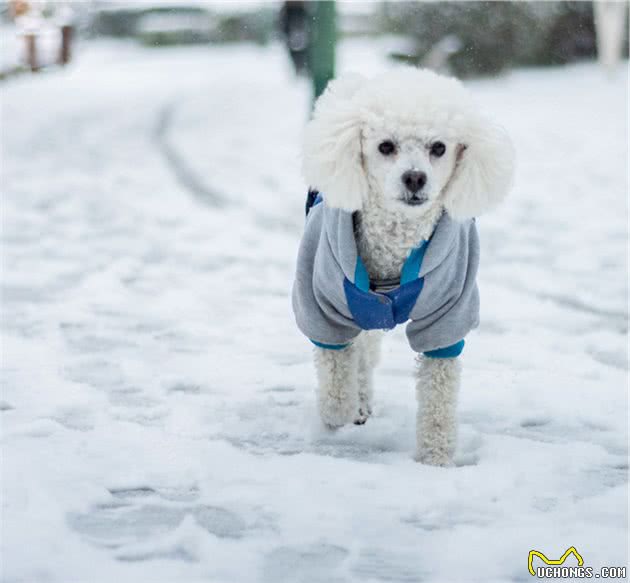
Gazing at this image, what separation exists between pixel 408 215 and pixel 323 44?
16.8ft

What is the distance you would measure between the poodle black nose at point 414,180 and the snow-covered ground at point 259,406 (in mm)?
927

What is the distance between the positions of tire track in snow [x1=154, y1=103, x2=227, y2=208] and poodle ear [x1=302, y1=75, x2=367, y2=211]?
4680mm

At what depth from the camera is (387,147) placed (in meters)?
2.83

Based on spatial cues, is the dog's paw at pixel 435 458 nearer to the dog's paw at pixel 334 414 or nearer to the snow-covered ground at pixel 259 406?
the snow-covered ground at pixel 259 406

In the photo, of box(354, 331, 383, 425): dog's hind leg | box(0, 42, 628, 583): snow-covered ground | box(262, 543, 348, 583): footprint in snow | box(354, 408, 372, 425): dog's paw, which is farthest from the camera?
box(354, 331, 383, 425): dog's hind leg

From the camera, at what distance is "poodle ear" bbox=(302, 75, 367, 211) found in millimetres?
2863

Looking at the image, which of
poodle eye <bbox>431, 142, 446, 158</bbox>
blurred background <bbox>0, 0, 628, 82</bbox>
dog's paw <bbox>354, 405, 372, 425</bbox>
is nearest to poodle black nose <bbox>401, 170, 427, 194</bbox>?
poodle eye <bbox>431, 142, 446, 158</bbox>

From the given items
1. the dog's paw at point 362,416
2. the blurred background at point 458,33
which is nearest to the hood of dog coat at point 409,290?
the dog's paw at point 362,416

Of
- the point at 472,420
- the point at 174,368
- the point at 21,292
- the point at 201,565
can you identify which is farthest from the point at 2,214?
the point at 201,565

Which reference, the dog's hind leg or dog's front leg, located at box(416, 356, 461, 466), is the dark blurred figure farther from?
dog's front leg, located at box(416, 356, 461, 466)

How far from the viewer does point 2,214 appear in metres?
7.02

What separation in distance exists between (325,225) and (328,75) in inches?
194

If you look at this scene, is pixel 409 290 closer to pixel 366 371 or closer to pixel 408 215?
pixel 408 215

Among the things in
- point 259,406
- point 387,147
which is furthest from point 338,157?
point 259,406
